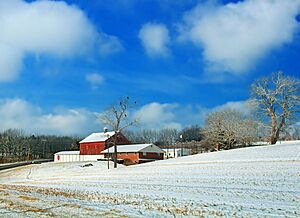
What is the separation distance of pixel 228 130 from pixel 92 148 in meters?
39.8

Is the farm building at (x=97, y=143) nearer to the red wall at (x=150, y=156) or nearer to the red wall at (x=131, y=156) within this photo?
the red wall at (x=131, y=156)

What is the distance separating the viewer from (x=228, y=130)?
8044 cm

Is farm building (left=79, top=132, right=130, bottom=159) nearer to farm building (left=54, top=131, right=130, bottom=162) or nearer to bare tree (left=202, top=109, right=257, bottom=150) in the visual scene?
farm building (left=54, top=131, right=130, bottom=162)

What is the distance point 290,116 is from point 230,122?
2837cm

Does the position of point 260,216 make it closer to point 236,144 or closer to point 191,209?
point 191,209

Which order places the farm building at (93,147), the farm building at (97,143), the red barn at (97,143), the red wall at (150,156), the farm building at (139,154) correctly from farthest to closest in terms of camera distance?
the farm building at (93,147) → the red barn at (97,143) → the farm building at (97,143) → the red wall at (150,156) → the farm building at (139,154)

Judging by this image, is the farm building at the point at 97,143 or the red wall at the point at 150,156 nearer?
the red wall at the point at 150,156

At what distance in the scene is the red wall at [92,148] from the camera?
95562mm

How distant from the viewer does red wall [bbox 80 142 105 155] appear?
95562 mm

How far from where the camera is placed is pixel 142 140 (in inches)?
7185

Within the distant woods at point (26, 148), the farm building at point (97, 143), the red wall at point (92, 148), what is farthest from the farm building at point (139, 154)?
the distant woods at point (26, 148)

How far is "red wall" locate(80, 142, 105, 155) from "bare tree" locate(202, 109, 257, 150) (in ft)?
95.1

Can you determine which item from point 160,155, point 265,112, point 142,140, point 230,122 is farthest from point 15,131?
point 265,112

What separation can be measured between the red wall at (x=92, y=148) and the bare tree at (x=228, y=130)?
2899 cm
